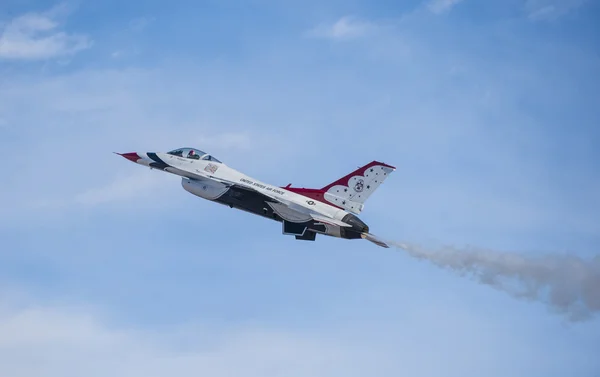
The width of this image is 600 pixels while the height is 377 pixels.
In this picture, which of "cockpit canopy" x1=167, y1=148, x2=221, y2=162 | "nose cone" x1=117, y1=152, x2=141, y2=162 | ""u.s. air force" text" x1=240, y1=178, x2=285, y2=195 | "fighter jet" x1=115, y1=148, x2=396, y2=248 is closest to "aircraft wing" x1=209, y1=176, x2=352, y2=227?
"fighter jet" x1=115, y1=148, x2=396, y2=248

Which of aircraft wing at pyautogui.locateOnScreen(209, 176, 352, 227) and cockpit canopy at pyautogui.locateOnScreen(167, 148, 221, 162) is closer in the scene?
aircraft wing at pyautogui.locateOnScreen(209, 176, 352, 227)

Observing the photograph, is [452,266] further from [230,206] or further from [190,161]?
[190,161]

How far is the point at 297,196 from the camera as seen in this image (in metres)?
57.8

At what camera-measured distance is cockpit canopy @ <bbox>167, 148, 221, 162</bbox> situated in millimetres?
61844

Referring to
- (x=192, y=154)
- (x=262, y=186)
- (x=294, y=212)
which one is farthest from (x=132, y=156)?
(x=294, y=212)

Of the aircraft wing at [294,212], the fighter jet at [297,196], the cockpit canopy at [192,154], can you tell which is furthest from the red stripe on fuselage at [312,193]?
the cockpit canopy at [192,154]

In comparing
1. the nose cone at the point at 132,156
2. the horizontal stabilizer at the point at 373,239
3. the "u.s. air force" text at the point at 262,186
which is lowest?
the horizontal stabilizer at the point at 373,239

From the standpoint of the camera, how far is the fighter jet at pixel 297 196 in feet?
183

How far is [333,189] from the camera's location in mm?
58281

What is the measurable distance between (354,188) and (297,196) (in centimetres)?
371

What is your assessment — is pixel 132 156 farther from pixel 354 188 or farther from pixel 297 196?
pixel 354 188

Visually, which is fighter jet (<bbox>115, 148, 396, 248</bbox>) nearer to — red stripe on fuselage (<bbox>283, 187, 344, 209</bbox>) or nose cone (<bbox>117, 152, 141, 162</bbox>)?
red stripe on fuselage (<bbox>283, 187, 344, 209</bbox>)

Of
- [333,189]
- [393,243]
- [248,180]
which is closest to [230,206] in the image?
[248,180]

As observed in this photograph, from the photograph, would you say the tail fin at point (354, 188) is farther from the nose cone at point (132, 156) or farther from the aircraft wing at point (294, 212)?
the nose cone at point (132, 156)
